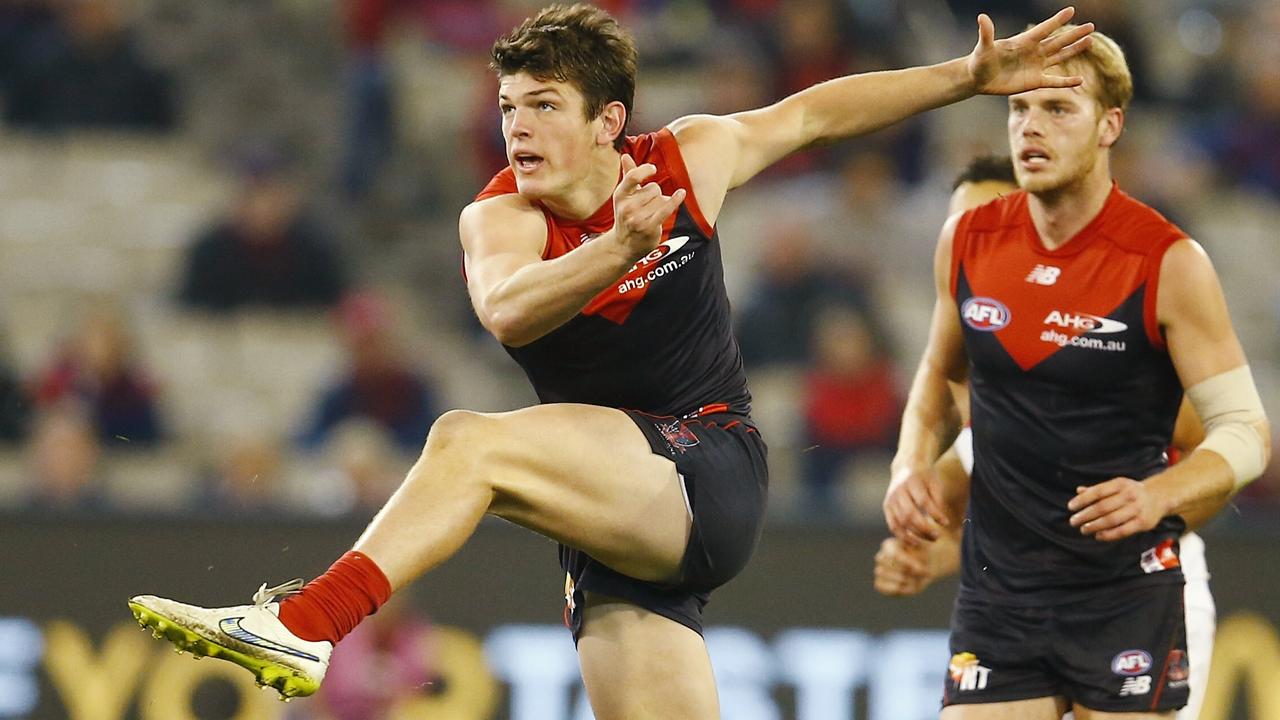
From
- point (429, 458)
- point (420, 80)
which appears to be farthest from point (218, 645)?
point (420, 80)


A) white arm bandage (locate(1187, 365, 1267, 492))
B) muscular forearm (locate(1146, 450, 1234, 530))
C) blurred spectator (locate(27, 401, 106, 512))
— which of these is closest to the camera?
muscular forearm (locate(1146, 450, 1234, 530))

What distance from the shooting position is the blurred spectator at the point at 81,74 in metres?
10.9

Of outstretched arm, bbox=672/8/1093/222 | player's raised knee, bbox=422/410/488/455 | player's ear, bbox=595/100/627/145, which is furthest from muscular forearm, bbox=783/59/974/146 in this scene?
player's raised knee, bbox=422/410/488/455

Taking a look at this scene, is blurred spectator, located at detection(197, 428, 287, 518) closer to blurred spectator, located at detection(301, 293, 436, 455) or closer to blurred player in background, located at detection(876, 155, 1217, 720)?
blurred spectator, located at detection(301, 293, 436, 455)

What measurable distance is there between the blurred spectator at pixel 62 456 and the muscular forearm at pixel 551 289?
5.00 m

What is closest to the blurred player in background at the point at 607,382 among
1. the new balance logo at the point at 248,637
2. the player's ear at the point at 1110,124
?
the new balance logo at the point at 248,637

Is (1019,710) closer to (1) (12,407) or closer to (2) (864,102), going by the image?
(2) (864,102)

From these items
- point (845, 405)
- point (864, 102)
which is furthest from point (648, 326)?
point (845, 405)

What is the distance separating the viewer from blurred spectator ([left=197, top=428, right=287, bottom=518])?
27.9 ft

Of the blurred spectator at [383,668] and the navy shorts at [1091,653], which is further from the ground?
the navy shorts at [1091,653]

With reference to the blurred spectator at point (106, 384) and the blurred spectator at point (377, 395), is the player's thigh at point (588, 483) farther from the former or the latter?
the blurred spectator at point (106, 384)

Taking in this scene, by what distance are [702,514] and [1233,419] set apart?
1.43 meters

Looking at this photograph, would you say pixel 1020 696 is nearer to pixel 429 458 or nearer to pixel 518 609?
pixel 429 458

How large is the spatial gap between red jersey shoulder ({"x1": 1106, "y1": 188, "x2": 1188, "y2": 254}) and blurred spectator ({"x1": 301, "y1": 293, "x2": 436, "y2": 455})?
16.2 feet
